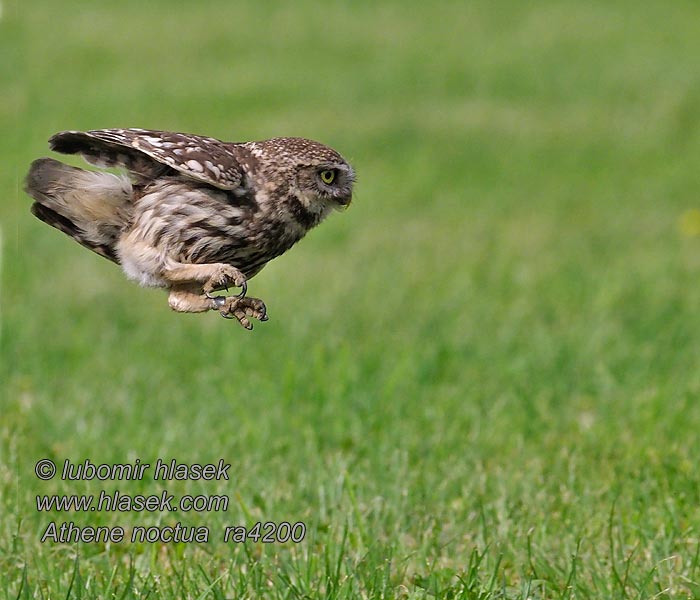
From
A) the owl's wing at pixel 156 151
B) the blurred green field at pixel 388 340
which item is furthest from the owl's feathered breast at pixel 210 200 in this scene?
the blurred green field at pixel 388 340

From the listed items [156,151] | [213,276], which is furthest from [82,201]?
[213,276]

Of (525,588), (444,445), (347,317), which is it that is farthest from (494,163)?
(525,588)

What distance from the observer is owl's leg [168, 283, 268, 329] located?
206cm

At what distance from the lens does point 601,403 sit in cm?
718

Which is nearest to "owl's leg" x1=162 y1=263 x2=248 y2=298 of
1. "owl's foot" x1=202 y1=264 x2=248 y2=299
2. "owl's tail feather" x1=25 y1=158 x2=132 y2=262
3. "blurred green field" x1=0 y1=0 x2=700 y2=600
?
"owl's foot" x1=202 y1=264 x2=248 y2=299

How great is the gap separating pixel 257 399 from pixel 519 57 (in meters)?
13.0

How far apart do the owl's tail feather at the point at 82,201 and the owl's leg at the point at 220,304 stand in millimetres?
157

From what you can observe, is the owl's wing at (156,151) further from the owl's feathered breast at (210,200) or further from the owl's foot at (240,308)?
the owl's foot at (240,308)

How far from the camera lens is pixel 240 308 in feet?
6.96

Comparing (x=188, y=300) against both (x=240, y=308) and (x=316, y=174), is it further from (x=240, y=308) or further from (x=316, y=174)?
(x=316, y=174)

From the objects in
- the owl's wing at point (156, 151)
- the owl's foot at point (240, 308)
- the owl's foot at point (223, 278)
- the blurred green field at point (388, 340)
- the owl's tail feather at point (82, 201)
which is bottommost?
the owl's foot at point (240, 308)

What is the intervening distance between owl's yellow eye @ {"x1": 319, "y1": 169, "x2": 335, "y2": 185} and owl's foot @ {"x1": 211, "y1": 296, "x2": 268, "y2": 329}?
10.4 inches

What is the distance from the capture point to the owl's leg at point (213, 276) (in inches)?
81.9

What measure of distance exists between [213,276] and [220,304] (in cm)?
6
